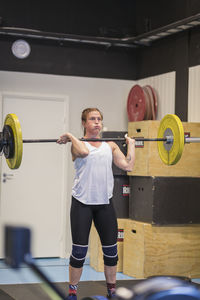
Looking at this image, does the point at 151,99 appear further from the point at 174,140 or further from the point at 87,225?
the point at 87,225

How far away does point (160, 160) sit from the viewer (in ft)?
18.2

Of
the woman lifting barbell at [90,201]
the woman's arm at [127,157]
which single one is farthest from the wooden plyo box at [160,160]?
the woman lifting barbell at [90,201]

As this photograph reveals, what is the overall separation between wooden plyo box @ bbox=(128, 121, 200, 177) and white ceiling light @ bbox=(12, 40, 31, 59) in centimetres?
192

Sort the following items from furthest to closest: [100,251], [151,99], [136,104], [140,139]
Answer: [136,104] → [151,99] → [100,251] → [140,139]

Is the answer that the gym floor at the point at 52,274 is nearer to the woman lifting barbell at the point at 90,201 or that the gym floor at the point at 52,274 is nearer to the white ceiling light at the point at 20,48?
the woman lifting barbell at the point at 90,201

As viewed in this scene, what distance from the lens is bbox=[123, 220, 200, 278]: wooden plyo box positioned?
5.45 meters

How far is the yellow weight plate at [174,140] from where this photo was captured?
4054 millimetres

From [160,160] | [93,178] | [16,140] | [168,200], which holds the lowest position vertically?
[168,200]

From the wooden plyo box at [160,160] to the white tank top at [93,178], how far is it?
1.62 meters

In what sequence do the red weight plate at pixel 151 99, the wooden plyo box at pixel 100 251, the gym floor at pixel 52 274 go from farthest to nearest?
the red weight plate at pixel 151 99 → the wooden plyo box at pixel 100 251 → the gym floor at pixel 52 274

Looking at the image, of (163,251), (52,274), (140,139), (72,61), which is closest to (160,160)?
(163,251)

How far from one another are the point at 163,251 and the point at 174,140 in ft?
5.88

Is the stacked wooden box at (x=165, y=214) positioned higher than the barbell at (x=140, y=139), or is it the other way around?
the barbell at (x=140, y=139)

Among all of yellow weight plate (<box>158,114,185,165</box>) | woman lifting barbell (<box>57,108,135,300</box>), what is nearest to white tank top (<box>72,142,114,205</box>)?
woman lifting barbell (<box>57,108,135,300</box>)
